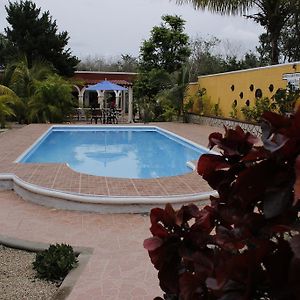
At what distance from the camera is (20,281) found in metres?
3.93

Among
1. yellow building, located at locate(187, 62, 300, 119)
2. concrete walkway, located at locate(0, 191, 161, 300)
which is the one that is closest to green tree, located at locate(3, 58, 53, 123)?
yellow building, located at locate(187, 62, 300, 119)

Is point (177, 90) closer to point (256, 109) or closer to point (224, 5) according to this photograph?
point (256, 109)

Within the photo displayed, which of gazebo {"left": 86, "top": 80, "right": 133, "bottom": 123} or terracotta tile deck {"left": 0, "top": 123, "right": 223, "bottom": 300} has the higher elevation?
gazebo {"left": 86, "top": 80, "right": 133, "bottom": 123}

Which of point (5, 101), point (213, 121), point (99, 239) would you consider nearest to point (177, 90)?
point (213, 121)

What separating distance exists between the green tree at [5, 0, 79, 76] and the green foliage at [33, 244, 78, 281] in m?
22.1

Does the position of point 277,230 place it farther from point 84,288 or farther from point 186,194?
point 186,194

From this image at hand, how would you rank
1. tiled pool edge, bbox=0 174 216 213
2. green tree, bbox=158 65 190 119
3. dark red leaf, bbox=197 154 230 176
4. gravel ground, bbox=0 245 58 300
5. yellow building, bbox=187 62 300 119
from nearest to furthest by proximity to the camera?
dark red leaf, bbox=197 154 230 176, gravel ground, bbox=0 245 58 300, tiled pool edge, bbox=0 174 216 213, yellow building, bbox=187 62 300 119, green tree, bbox=158 65 190 119

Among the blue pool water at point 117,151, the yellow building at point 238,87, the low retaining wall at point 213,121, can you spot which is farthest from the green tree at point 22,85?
the yellow building at point 238,87

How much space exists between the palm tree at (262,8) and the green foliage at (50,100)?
812cm

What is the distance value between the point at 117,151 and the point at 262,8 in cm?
719

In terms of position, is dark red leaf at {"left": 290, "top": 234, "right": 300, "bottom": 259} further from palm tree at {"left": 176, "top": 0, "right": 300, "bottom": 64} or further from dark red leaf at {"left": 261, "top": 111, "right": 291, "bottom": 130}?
palm tree at {"left": 176, "top": 0, "right": 300, "bottom": 64}

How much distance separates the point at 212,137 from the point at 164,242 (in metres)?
0.35

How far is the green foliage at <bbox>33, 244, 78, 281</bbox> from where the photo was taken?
13.3 ft

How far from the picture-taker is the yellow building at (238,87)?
1445cm
